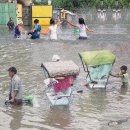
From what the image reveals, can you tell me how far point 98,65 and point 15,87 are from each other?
2.55 meters

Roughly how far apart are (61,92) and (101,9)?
3928 cm

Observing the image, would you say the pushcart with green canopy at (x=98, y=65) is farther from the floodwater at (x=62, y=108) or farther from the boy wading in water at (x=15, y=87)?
the boy wading in water at (x=15, y=87)

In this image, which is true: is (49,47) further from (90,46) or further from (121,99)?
(121,99)

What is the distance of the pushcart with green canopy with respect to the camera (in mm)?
12086

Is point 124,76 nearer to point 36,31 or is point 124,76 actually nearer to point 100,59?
point 100,59

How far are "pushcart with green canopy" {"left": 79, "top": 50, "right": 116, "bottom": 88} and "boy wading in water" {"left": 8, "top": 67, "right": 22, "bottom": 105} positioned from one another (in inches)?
87.8

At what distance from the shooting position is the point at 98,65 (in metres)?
12.1

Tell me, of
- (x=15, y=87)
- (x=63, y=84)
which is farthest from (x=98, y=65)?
(x=15, y=87)

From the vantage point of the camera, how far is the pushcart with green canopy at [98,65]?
1209 cm

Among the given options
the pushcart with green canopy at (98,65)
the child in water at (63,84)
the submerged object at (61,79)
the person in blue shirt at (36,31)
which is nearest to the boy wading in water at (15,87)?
the submerged object at (61,79)

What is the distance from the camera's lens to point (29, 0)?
41.7m

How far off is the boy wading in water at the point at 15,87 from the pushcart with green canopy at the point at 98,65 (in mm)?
2231

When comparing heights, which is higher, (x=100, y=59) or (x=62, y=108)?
(x=100, y=59)

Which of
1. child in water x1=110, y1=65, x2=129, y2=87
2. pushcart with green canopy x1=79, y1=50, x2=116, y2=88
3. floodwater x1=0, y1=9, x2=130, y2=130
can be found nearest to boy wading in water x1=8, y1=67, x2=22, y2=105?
floodwater x1=0, y1=9, x2=130, y2=130
